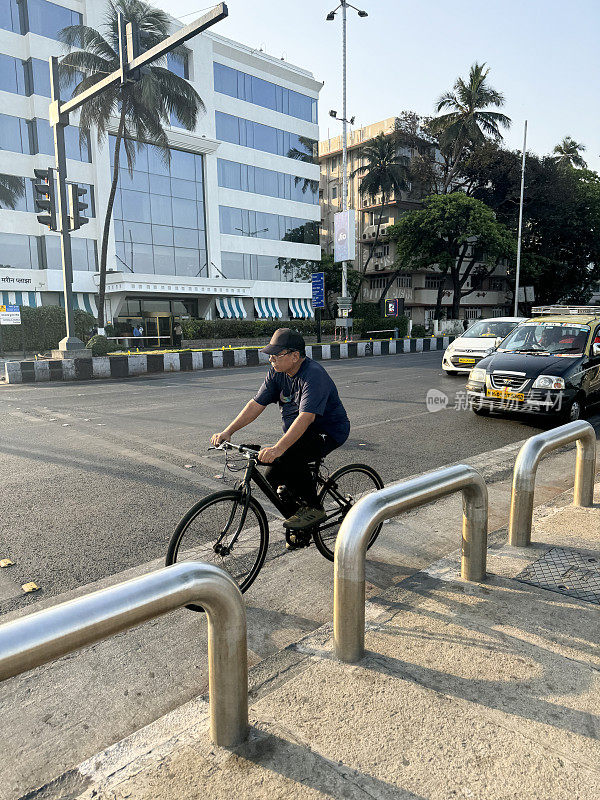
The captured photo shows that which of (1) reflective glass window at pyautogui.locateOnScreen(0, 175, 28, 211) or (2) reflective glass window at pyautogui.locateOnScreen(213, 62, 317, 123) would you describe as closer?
(1) reflective glass window at pyautogui.locateOnScreen(0, 175, 28, 211)

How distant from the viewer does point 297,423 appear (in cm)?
358

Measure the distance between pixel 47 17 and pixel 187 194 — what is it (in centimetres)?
1190

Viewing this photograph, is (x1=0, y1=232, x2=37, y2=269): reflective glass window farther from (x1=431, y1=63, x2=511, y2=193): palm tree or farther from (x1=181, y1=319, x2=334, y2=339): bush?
(x1=431, y1=63, x2=511, y2=193): palm tree

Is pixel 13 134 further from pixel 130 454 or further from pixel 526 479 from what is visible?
pixel 526 479

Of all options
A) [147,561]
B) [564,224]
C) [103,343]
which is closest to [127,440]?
[147,561]

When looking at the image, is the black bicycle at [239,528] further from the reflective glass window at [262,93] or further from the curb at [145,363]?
the reflective glass window at [262,93]

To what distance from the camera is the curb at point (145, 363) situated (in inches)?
641

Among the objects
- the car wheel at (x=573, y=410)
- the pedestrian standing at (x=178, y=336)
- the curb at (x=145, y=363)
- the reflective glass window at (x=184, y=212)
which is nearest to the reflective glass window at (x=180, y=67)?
the reflective glass window at (x=184, y=212)

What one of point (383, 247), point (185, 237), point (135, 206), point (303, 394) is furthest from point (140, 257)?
point (303, 394)

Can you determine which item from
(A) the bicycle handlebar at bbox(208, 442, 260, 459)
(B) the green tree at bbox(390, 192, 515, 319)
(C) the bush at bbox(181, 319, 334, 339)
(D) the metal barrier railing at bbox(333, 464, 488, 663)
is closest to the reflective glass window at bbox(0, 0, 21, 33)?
(C) the bush at bbox(181, 319, 334, 339)

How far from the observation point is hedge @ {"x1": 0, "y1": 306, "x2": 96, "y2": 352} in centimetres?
2859

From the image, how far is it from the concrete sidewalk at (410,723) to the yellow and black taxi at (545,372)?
5948 mm

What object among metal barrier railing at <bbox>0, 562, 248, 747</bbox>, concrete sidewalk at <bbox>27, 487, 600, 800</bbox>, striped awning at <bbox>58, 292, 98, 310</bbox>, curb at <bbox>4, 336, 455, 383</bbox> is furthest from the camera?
striped awning at <bbox>58, 292, 98, 310</bbox>

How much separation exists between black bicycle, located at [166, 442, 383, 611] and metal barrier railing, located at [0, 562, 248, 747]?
1151mm
